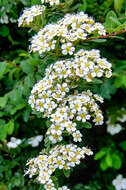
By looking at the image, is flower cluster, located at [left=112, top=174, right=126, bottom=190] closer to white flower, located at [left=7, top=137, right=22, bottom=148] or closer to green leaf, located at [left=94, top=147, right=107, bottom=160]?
green leaf, located at [left=94, top=147, right=107, bottom=160]

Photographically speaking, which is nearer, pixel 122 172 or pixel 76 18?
pixel 76 18

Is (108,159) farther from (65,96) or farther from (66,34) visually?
(66,34)

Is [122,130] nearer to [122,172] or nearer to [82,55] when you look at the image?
[122,172]

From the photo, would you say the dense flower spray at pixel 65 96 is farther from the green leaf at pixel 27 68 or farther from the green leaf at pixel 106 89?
the green leaf at pixel 106 89

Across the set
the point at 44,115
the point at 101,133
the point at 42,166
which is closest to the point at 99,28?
the point at 44,115

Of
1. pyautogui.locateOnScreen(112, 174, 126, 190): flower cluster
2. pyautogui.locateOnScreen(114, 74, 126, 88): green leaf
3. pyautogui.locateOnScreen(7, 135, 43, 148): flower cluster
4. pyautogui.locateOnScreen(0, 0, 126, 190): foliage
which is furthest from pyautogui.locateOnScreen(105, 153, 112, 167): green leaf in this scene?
pyautogui.locateOnScreen(114, 74, 126, 88): green leaf

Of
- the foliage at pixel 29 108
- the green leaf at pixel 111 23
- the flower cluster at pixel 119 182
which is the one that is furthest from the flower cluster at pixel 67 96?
the flower cluster at pixel 119 182
